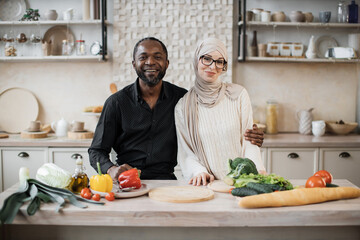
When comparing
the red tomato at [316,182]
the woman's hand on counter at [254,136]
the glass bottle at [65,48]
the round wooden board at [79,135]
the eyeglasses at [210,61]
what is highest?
the glass bottle at [65,48]

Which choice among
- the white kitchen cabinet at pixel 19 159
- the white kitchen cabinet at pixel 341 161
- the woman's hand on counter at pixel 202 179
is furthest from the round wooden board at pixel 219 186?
the white kitchen cabinet at pixel 19 159

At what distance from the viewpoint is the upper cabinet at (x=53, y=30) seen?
407 cm

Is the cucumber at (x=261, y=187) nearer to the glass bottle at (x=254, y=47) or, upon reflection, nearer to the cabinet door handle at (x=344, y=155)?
the cabinet door handle at (x=344, y=155)

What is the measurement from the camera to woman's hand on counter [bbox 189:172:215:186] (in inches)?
84.4

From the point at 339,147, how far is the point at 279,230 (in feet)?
7.57

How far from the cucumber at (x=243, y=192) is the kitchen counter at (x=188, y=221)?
41 millimetres

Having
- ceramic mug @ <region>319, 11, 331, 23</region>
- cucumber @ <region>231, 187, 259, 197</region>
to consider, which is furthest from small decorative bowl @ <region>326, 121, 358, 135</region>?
cucumber @ <region>231, 187, 259, 197</region>

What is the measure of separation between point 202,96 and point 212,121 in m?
0.17

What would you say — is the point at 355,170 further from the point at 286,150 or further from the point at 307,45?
the point at 307,45

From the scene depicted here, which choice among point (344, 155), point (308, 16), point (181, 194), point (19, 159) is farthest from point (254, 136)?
point (19, 159)

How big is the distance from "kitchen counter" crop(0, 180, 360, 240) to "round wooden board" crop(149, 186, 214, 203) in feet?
0.08

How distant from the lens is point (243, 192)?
6.04ft

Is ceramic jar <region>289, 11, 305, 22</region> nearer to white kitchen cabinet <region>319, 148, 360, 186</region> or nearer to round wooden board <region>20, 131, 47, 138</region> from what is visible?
white kitchen cabinet <region>319, 148, 360, 186</region>

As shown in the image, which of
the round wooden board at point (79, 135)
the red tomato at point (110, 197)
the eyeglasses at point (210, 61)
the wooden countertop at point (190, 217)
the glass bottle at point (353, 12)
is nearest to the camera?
the wooden countertop at point (190, 217)
